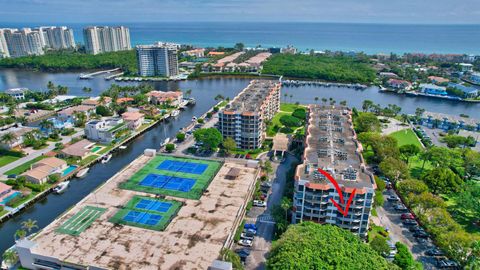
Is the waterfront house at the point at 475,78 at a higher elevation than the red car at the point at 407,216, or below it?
higher

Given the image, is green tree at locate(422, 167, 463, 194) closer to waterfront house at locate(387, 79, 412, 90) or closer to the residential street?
the residential street

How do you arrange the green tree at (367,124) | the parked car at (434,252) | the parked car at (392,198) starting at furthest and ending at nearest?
1. the green tree at (367,124)
2. the parked car at (392,198)
3. the parked car at (434,252)

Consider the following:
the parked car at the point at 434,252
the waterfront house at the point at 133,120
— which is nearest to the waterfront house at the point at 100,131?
the waterfront house at the point at 133,120

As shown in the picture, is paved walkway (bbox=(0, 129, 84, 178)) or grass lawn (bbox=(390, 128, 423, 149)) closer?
paved walkway (bbox=(0, 129, 84, 178))

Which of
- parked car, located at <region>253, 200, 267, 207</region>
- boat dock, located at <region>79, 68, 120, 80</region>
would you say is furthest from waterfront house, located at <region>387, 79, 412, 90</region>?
boat dock, located at <region>79, 68, 120, 80</region>

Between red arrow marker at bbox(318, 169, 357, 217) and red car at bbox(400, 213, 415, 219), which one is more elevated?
red arrow marker at bbox(318, 169, 357, 217)

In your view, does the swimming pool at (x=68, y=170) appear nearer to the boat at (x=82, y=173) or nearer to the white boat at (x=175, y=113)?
the boat at (x=82, y=173)

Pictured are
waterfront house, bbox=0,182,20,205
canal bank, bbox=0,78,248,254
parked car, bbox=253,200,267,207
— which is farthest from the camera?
waterfront house, bbox=0,182,20,205
